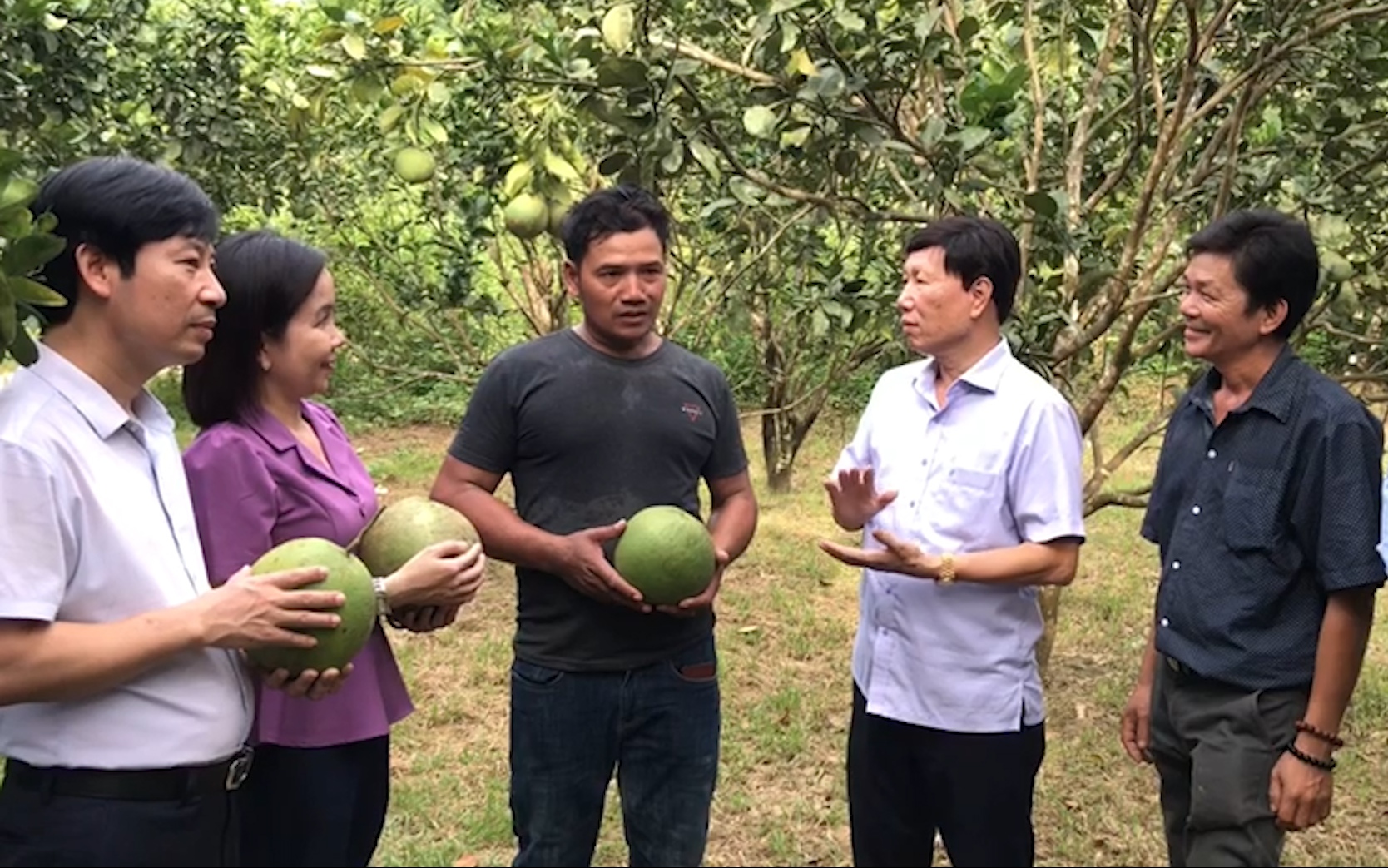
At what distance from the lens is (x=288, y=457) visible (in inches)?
83.7

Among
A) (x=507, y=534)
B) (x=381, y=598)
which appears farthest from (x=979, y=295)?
(x=381, y=598)

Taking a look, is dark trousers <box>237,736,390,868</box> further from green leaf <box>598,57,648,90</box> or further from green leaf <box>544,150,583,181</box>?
green leaf <box>598,57,648,90</box>

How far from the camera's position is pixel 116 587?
166 cm

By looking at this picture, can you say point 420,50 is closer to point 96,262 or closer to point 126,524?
point 96,262

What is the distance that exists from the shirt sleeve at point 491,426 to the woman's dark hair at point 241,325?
21.5 inches

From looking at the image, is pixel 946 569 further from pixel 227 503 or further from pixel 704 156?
pixel 227 503

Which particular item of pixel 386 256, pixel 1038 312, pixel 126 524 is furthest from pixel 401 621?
pixel 386 256

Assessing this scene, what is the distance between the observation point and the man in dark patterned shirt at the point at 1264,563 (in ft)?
7.36

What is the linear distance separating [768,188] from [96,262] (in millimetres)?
1953

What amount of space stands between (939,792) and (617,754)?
2.21ft

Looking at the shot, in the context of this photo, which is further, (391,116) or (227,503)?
(391,116)

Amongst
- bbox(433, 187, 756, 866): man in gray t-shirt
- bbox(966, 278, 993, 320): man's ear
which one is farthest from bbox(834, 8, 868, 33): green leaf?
bbox(966, 278, 993, 320): man's ear

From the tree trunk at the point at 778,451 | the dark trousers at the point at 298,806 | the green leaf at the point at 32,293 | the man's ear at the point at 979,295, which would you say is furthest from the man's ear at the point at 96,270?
the tree trunk at the point at 778,451

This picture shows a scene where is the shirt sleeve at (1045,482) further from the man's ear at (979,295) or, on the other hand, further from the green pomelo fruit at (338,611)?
the green pomelo fruit at (338,611)
